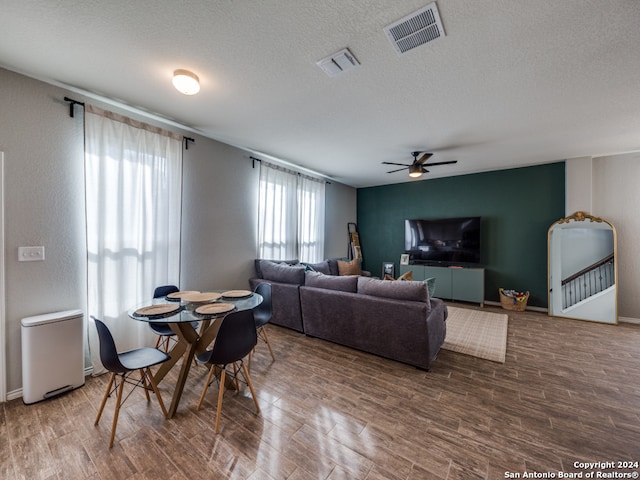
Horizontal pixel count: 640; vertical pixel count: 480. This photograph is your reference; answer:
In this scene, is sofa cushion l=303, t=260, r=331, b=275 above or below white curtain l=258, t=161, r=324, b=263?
below

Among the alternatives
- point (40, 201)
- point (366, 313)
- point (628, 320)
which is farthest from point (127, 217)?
point (628, 320)

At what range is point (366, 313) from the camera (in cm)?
288

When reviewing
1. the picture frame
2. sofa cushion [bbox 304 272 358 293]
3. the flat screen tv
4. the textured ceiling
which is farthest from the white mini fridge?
the flat screen tv

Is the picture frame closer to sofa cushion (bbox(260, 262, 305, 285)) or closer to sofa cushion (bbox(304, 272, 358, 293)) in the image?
sofa cushion (bbox(260, 262, 305, 285))

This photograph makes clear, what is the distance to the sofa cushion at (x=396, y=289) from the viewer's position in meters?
2.61

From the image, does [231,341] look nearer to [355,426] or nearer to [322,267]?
[355,426]

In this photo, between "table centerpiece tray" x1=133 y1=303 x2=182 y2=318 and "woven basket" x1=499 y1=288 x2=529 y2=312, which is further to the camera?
Result: "woven basket" x1=499 y1=288 x2=529 y2=312

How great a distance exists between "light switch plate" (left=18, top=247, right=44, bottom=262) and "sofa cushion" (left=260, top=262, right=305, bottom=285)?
2.42m

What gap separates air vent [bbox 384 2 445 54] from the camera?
157 centimetres

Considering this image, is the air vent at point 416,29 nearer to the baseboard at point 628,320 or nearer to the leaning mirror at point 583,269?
the leaning mirror at point 583,269

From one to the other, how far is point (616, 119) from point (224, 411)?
5.06 m

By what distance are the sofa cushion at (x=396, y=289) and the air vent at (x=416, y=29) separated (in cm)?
207

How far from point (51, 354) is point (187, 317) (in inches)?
52.4

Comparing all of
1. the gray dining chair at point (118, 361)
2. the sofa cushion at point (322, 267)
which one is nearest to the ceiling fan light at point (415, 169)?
the sofa cushion at point (322, 267)
